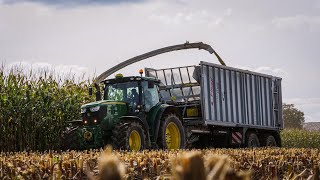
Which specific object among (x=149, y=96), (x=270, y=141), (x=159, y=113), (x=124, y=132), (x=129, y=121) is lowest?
(x=270, y=141)

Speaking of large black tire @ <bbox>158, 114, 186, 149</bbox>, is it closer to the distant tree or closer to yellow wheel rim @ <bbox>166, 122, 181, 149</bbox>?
yellow wheel rim @ <bbox>166, 122, 181, 149</bbox>

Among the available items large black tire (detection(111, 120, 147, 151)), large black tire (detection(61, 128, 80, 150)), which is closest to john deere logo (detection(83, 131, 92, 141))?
large black tire (detection(61, 128, 80, 150))

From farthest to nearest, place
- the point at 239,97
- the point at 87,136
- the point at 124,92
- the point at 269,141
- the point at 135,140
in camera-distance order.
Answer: the point at 269,141, the point at 239,97, the point at 124,92, the point at 87,136, the point at 135,140

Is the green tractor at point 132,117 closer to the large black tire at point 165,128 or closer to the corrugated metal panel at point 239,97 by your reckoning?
the large black tire at point 165,128

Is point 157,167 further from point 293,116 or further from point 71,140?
point 293,116

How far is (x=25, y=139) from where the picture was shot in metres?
17.4

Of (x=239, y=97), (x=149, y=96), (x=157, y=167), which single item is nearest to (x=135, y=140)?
(x=149, y=96)

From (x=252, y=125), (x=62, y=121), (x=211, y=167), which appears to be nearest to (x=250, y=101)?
(x=252, y=125)

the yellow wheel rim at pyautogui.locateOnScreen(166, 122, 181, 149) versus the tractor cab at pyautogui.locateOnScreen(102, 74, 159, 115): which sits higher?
the tractor cab at pyautogui.locateOnScreen(102, 74, 159, 115)

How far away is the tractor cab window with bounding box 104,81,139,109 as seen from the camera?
14.9m

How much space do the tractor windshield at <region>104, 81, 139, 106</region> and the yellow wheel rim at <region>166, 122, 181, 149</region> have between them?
4.14 ft

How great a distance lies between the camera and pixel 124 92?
1520 centimetres

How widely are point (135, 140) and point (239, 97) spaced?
6266mm

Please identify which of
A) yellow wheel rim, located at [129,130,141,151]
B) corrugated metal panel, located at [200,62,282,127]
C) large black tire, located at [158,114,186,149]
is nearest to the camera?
yellow wheel rim, located at [129,130,141,151]
